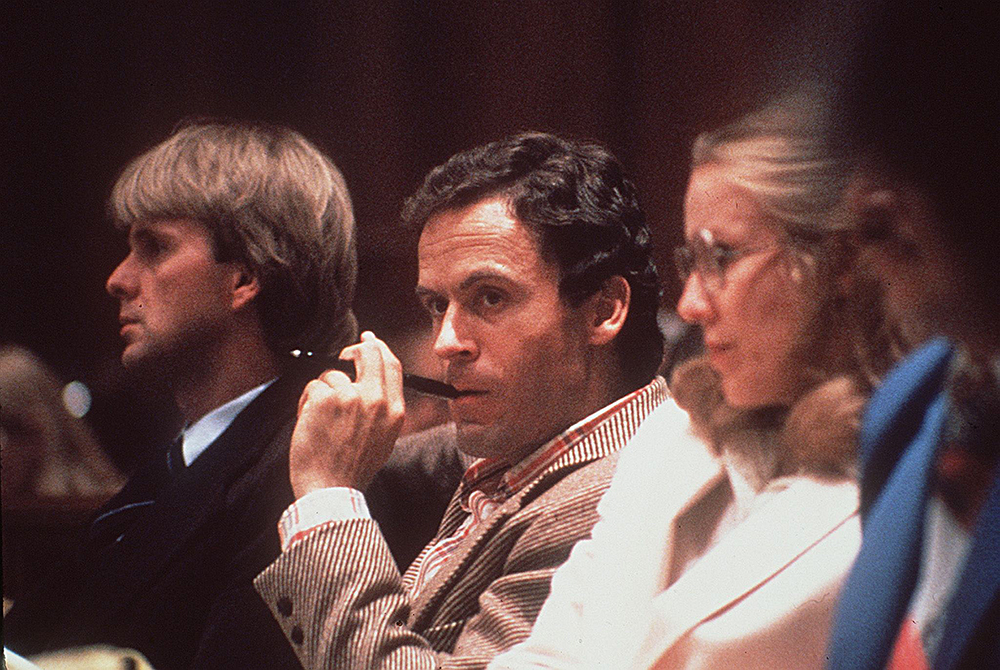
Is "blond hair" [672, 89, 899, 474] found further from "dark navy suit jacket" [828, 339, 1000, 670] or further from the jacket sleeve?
the jacket sleeve

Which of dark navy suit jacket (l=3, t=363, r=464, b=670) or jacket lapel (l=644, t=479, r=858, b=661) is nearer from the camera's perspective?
jacket lapel (l=644, t=479, r=858, b=661)

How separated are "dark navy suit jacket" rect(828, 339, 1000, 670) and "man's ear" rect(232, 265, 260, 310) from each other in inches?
45.1

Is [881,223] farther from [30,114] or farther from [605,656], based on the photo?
[30,114]

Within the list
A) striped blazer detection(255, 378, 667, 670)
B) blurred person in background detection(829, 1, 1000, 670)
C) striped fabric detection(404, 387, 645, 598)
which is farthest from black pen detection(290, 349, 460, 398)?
blurred person in background detection(829, 1, 1000, 670)

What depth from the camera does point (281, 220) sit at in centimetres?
211

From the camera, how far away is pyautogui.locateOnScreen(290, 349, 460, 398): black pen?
6.11ft

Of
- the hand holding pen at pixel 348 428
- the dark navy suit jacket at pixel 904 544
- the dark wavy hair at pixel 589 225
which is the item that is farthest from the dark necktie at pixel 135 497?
the dark navy suit jacket at pixel 904 544

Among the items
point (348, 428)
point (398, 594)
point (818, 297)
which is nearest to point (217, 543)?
point (348, 428)

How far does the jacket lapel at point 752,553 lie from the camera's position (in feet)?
4.67

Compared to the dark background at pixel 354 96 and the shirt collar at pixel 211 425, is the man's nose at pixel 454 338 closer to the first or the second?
the dark background at pixel 354 96

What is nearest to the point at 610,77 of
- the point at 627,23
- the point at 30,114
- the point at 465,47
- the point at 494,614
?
the point at 627,23

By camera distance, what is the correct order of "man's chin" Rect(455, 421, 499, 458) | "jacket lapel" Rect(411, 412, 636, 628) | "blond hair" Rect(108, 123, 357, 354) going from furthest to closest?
"blond hair" Rect(108, 123, 357, 354) → "man's chin" Rect(455, 421, 499, 458) → "jacket lapel" Rect(411, 412, 636, 628)

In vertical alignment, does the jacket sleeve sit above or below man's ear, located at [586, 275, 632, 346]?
below

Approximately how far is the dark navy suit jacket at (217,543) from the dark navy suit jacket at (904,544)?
79 centimetres
